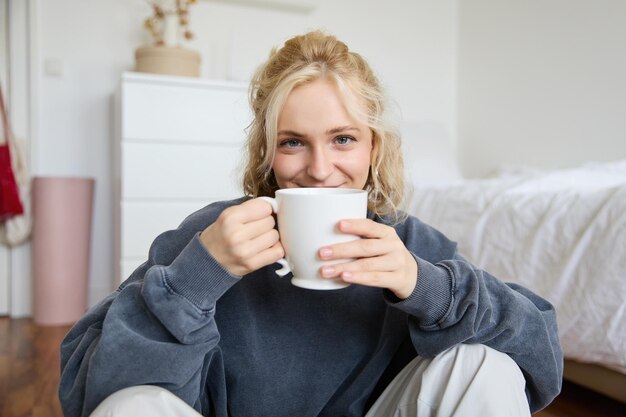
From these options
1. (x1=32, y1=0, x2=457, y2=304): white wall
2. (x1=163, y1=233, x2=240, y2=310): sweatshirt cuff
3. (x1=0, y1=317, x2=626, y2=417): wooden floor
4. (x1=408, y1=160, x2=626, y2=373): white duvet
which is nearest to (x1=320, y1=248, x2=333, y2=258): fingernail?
(x1=163, y1=233, x2=240, y2=310): sweatshirt cuff

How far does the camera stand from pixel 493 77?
3512mm

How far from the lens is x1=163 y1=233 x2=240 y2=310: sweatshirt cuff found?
654mm

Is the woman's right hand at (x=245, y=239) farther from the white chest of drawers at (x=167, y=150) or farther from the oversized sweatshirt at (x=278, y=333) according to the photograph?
the white chest of drawers at (x=167, y=150)

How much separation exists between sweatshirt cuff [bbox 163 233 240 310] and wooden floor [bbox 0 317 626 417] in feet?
3.84

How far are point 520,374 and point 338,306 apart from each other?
303 mm

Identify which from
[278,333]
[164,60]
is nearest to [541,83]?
[164,60]

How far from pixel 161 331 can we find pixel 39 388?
1368mm

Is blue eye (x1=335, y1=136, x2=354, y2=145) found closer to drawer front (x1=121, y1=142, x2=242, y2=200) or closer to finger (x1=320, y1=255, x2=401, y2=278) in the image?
finger (x1=320, y1=255, x2=401, y2=278)

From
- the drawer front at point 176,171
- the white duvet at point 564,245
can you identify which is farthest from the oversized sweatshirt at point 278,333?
the drawer front at point 176,171

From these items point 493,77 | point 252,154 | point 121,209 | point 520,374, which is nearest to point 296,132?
point 252,154

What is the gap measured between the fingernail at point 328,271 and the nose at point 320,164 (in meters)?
0.25

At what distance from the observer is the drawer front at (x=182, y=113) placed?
2.55 metres

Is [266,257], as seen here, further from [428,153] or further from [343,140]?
[428,153]

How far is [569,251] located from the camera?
155 cm
